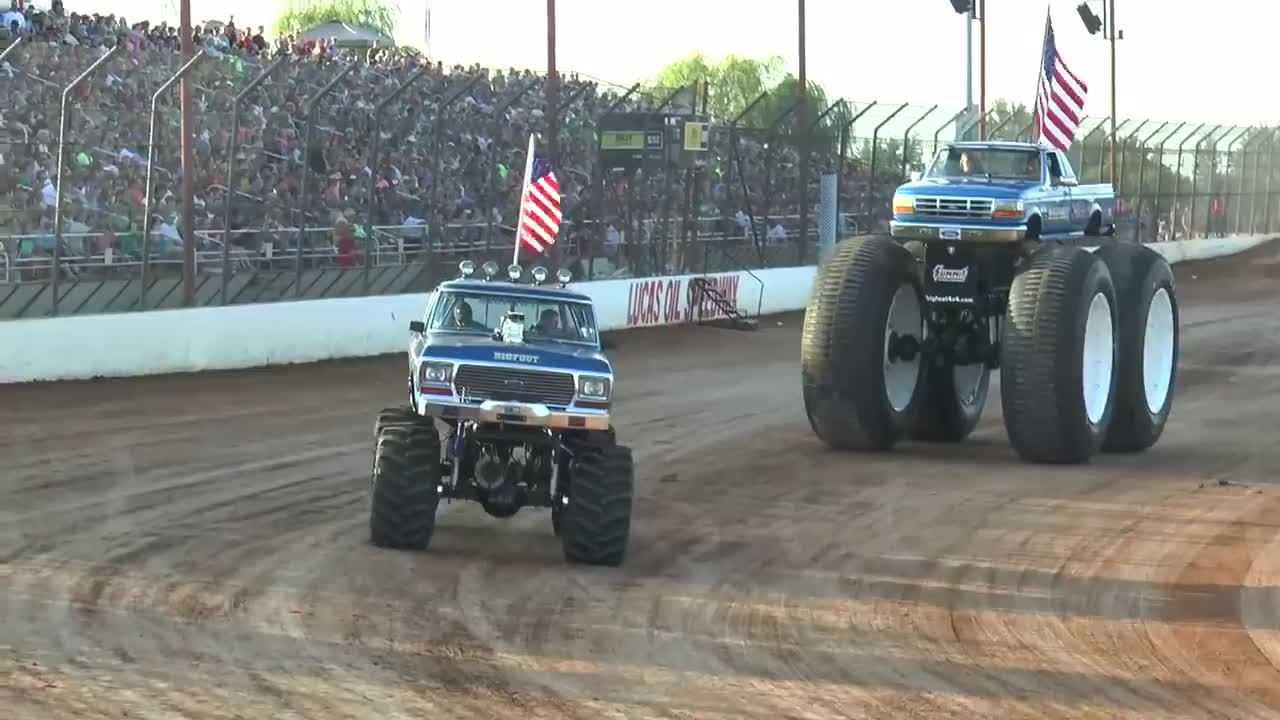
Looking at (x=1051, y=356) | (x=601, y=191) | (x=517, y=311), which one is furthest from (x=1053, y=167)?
(x=601, y=191)

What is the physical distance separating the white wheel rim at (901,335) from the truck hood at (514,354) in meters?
6.52

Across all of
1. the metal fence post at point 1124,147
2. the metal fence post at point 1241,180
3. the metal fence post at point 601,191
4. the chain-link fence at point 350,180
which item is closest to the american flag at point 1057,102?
the chain-link fence at point 350,180

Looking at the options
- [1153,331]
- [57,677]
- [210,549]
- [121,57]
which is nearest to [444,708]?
[57,677]

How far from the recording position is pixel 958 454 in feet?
57.9

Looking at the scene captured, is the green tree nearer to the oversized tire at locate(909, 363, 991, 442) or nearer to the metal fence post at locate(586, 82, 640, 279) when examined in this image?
the metal fence post at locate(586, 82, 640, 279)

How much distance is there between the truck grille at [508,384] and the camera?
1115 centimetres

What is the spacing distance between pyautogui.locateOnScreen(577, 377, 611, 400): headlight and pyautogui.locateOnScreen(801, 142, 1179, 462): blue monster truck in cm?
596

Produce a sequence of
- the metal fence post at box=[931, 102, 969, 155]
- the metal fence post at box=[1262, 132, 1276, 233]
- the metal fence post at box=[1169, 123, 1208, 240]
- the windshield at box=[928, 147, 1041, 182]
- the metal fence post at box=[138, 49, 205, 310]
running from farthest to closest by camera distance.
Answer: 1. the metal fence post at box=[1262, 132, 1276, 233]
2. the metal fence post at box=[1169, 123, 1208, 240]
3. the metal fence post at box=[931, 102, 969, 155]
4. the metal fence post at box=[138, 49, 205, 310]
5. the windshield at box=[928, 147, 1041, 182]

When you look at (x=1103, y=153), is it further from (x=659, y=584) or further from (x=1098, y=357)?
(x=659, y=584)

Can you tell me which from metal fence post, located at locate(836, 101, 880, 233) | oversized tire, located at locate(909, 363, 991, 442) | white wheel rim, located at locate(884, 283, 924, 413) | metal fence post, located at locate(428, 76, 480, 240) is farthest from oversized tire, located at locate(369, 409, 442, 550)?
metal fence post, located at locate(836, 101, 880, 233)

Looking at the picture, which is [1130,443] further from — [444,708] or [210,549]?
[444,708]

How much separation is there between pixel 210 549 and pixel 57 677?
328 centimetres

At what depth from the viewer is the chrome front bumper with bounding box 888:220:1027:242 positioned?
57.2 feet

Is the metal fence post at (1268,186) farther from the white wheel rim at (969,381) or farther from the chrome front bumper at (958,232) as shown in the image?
the chrome front bumper at (958,232)
